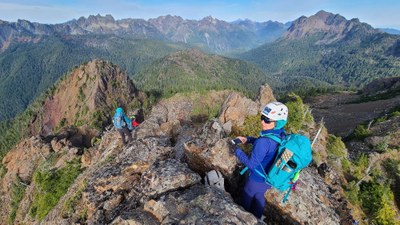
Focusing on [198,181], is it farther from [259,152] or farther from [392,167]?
[392,167]

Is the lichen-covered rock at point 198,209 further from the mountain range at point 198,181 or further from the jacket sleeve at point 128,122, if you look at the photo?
the jacket sleeve at point 128,122

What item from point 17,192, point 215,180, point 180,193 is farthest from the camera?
point 17,192

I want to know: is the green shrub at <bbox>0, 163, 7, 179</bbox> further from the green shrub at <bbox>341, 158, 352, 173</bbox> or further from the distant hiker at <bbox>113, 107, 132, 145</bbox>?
the green shrub at <bbox>341, 158, 352, 173</bbox>

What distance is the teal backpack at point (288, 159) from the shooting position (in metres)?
9.12

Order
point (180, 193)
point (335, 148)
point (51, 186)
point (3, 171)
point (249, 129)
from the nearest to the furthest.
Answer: point (180, 193)
point (249, 129)
point (51, 186)
point (335, 148)
point (3, 171)

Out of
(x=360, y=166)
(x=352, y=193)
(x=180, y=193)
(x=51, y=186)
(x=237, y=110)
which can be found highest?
(x=237, y=110)

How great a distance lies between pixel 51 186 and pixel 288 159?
28622mm

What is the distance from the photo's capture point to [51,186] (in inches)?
1151

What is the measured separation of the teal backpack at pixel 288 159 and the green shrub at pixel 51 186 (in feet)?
75.7

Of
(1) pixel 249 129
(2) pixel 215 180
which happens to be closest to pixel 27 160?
(1) pixel 249 129

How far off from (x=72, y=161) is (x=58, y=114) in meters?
97.8

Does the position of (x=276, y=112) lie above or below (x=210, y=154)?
above

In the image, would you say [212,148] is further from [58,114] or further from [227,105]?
[58,114]

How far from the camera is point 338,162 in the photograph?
26.6m
